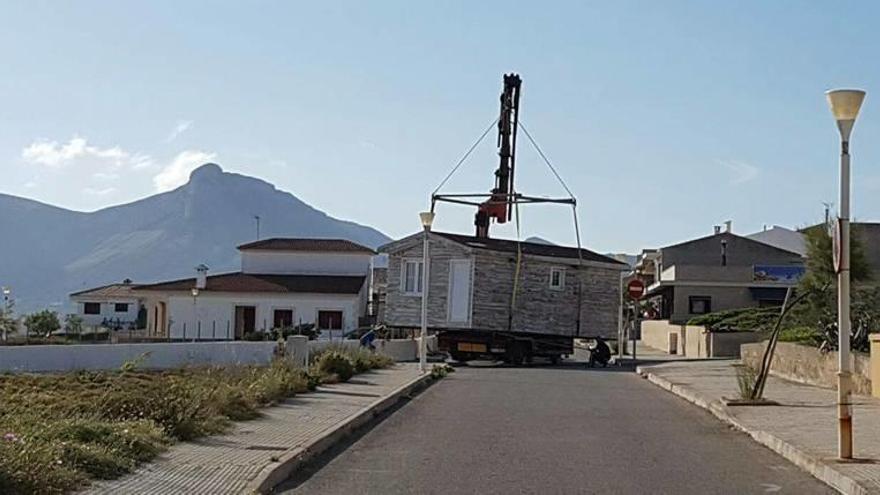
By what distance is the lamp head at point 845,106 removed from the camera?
46.6 ft

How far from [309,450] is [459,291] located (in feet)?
101

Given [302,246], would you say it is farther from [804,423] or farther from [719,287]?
[804,423]

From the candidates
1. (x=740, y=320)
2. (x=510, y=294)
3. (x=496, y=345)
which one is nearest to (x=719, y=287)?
(x=740, y=320)

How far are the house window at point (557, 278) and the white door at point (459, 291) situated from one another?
3.54 m

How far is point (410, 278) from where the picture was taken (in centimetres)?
4666

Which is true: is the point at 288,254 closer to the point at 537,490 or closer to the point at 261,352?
the point at 261,352

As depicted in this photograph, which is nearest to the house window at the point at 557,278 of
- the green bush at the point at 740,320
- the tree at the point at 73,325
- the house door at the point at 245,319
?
the green bush at the point at 740,320

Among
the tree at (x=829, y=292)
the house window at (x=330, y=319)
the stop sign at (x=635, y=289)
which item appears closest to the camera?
the tree at (x=829, y=292)

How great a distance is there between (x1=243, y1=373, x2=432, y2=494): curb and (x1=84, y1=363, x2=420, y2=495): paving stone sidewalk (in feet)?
0.33

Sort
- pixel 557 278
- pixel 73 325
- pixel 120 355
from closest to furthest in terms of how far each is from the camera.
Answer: pixel 120 355, pixel 557 278, pixel 73 325

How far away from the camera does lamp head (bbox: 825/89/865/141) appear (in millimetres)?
14203

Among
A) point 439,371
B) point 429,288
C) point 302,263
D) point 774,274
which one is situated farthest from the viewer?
point 302,263

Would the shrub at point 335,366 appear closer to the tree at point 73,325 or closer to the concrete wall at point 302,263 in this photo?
the tree at point 73,325

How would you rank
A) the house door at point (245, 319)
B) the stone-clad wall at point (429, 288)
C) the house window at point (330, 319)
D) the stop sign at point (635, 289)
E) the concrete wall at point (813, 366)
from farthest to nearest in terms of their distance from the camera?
the house door at point (245, 319)
the house window at point (330, 319)
the stone-clad wall at point (429, 288)
the stop sign at point (635, 289)
the concrete wall at point (813, 366)
